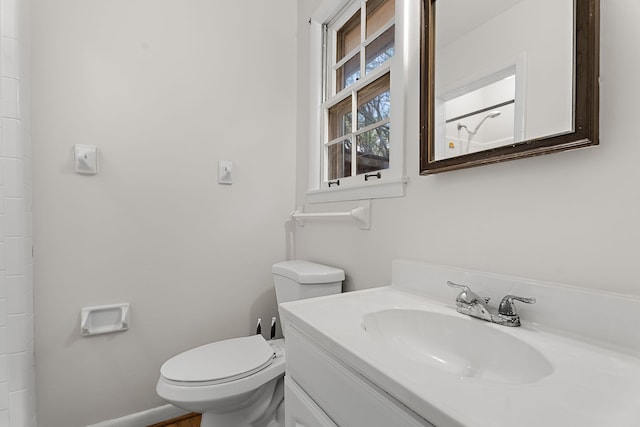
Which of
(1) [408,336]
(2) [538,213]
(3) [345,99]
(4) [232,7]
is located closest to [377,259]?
(1) [408,336]

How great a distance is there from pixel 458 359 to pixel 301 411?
16.1 inches

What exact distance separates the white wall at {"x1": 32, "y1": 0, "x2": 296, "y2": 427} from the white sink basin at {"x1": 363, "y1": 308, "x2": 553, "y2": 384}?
1.11m

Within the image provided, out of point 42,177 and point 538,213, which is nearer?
point 538,213

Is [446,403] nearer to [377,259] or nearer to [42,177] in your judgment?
[377,259]

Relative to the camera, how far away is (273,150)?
1824 millimetres

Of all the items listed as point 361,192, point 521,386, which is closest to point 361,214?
point 361,192

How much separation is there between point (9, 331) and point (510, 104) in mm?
1849

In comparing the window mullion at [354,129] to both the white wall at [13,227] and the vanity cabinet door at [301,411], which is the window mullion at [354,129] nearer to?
the vanity cabinet door at [301,411]

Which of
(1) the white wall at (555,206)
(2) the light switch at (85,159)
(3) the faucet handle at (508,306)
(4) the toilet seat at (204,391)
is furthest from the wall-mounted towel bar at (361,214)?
(2) the light switch at (85,159)

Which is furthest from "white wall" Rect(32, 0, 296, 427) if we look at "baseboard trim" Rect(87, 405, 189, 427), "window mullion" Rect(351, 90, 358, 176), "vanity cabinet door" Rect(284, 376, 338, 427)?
"vanity cabinet door" Rect(284, 376, 338, 427)

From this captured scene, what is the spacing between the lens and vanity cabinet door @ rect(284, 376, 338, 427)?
2.15ft

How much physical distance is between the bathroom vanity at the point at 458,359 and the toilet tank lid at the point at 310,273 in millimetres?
371

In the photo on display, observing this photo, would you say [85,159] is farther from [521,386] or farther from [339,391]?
[521,386]

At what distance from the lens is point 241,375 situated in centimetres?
109
